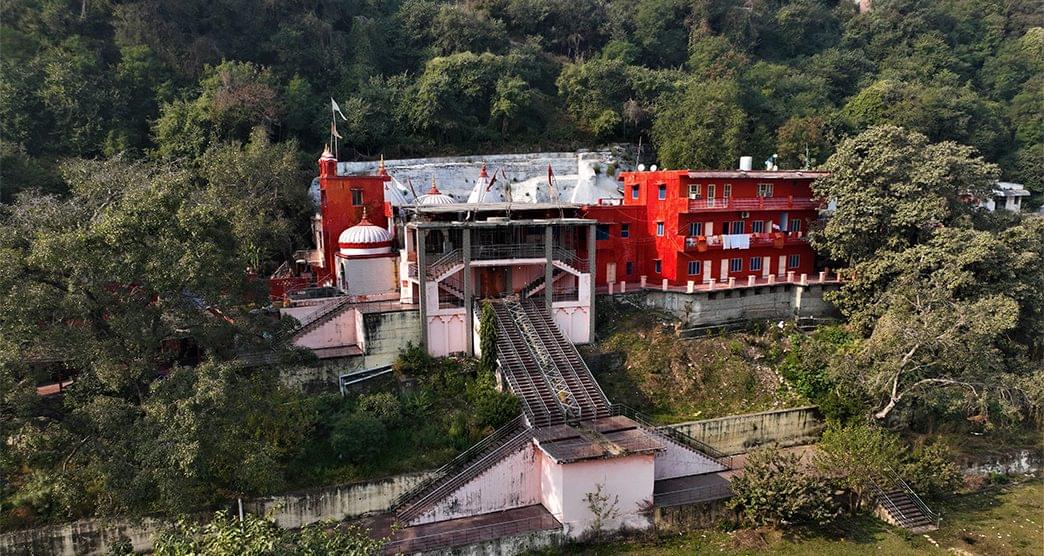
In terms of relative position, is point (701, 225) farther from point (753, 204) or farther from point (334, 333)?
point (334, 333)

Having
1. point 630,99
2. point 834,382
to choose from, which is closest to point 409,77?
point 630,99

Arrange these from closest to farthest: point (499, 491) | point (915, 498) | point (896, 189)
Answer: point (499, 491)
point (915, 498)
point (896, 189)

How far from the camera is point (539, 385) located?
2142 cm

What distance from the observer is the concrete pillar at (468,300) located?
23.5 meters

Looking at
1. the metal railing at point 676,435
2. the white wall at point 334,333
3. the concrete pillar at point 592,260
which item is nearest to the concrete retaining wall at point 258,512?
the metal railing at point 676,435

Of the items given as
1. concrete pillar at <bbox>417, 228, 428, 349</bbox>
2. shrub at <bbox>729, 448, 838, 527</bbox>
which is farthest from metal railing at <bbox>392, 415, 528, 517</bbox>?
shrub at <bbox>729, 448, 838, 527</bbox>

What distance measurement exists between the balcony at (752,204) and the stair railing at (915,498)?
13368 millimetres

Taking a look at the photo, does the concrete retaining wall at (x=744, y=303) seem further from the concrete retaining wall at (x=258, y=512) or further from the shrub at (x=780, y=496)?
the concrete retaining wall at (x=258, y=512)

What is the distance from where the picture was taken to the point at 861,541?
711 inches

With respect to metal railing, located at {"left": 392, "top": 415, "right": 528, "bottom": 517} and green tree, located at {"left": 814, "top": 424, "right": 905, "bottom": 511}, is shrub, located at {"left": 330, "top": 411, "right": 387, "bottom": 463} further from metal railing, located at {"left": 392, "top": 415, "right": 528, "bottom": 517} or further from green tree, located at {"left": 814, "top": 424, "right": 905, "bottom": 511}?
green tree, located at {"left": 814, "top": 424, "right": 905, "bottom": 511}

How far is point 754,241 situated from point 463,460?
723 inches

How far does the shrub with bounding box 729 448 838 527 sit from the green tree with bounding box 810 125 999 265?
13252mm

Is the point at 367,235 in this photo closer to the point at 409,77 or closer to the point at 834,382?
the point at 834,382

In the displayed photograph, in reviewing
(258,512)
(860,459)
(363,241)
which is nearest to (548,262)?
(363,241)
